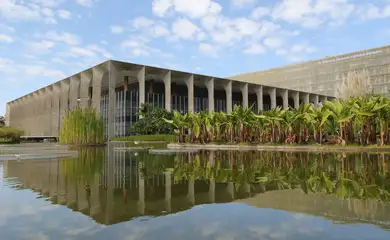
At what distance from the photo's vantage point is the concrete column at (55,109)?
54.8 metres

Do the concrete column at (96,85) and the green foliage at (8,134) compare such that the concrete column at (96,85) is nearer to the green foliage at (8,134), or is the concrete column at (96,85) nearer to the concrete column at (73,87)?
the concrete column at (73,87)

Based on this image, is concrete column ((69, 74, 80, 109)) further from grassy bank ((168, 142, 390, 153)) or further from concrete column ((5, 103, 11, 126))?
concrete column ((5, 103, 11, 126))

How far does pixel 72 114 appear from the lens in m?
22.8

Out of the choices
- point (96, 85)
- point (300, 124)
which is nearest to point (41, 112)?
point (96, 85)

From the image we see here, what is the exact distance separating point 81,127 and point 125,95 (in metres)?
22.6

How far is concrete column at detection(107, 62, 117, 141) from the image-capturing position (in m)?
39.6

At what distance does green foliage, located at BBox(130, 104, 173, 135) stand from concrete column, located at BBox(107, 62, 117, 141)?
17.5 feet

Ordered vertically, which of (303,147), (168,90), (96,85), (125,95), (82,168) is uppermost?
(96,85)

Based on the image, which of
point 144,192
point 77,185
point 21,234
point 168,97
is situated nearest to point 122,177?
point 77,185

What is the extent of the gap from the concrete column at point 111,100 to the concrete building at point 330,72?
51786 millimetres

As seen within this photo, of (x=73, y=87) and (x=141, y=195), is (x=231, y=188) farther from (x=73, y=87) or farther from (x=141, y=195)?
(x=73, y=87)

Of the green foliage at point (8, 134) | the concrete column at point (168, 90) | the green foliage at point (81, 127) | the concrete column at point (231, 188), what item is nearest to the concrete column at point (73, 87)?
the green foliage at point (8, 134)

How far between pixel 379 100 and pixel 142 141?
84.2 feet

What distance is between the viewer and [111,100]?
41188mm
